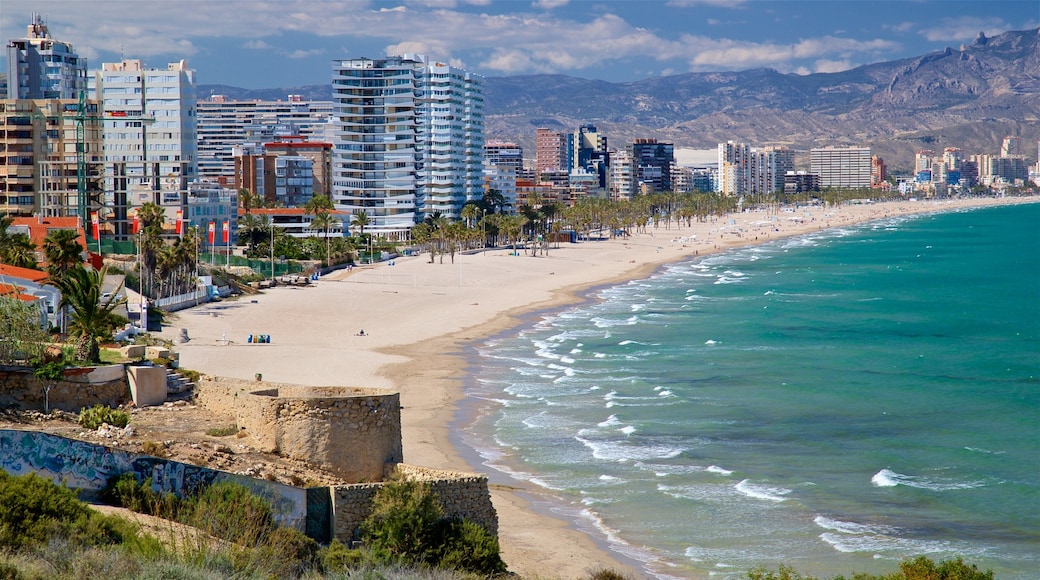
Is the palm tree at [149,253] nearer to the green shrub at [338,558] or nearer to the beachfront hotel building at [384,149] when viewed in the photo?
the green shrub at [338,558]

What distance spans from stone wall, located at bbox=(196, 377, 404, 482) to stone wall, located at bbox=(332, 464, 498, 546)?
61 cm

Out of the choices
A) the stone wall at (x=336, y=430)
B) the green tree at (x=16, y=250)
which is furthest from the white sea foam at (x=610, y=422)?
the green tree at (x=16, y=250)

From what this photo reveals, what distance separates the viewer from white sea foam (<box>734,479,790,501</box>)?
26781 mm

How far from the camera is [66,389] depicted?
2039cm

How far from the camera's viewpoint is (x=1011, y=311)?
6931cm

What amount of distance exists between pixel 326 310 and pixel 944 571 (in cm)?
4603

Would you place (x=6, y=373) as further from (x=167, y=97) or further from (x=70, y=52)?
(x=70, y=52)

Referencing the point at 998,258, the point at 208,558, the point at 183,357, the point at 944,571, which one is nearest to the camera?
the point at 208,558

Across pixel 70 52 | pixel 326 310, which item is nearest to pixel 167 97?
pixel 70 52

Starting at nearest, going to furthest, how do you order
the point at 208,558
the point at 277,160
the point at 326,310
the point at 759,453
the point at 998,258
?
the point at 208,558 → the point at 759,453 → the point at 326,310 → the point at 998,258 → the point at 277,160

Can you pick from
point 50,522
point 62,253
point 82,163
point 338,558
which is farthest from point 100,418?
point 82,163

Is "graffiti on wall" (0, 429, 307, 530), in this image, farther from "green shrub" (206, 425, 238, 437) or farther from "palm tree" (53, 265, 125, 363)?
"palm tree" (53, 265, 125, 363)

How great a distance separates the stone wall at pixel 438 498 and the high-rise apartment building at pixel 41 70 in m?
105

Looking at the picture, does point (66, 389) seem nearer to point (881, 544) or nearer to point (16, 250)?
point (881, 544)
